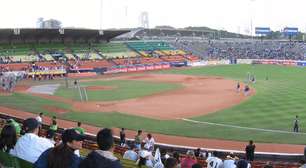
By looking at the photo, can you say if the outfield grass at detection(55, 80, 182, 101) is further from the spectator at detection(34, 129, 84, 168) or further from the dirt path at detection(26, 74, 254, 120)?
the spectator at detection(34, 129, 84, 168)

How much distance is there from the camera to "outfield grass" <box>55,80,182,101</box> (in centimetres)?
4728

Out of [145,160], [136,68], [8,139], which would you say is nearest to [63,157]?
[8,139]

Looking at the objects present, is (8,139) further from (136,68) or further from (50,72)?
(136,68)

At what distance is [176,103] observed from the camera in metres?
42.3

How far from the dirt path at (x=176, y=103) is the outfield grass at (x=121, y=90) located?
185 centimetres

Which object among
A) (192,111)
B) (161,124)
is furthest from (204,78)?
(161,124)

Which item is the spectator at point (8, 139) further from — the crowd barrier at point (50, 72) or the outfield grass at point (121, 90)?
the crowd barrier at point (50, 72)

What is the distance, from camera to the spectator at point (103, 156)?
5740 mm

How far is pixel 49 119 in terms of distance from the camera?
3325 centimetres

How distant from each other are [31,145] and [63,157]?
1.43 m

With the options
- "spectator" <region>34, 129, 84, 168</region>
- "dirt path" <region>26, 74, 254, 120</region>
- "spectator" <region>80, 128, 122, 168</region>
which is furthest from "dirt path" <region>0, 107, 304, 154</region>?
"spectator" <region>80, 128, 122, 168</region>

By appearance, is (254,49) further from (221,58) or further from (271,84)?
(271,84)

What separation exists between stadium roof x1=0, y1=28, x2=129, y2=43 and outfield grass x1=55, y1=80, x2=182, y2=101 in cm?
2574

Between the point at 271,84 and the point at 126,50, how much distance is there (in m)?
47.4
